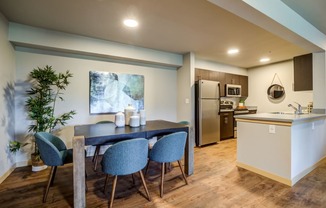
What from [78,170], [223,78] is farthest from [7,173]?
[223,78]

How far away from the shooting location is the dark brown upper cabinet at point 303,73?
3.42 metres

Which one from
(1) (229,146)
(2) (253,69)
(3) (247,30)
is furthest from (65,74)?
(2) (253,69)

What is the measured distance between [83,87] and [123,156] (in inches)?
87.6

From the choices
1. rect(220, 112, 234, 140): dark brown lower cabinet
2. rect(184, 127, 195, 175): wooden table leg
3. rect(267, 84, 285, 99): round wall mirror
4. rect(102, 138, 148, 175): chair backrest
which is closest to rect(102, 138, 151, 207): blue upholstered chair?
rect(102, 138, 148, 175): chair backrest

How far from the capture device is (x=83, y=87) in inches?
134

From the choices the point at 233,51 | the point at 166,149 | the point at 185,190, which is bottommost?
the point at 185,190

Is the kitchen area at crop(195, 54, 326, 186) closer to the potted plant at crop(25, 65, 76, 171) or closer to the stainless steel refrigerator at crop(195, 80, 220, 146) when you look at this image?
the stainless steel refrigerator at crop(195, 80, 220, 146)

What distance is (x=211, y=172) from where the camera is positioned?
8.98ft

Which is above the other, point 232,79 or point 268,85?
point 232,79

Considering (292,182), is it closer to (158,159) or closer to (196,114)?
(158,159)

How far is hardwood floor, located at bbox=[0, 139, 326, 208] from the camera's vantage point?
1.91m

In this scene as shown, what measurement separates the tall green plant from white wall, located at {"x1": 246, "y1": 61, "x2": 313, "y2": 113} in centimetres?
560

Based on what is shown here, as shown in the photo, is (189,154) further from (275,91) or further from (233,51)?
(275,91)

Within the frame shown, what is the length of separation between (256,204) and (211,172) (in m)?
0.89
